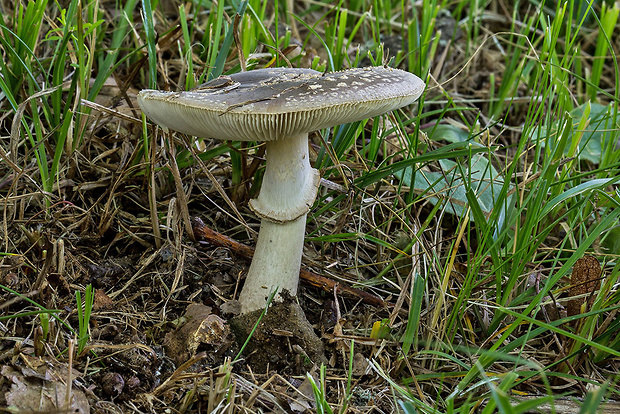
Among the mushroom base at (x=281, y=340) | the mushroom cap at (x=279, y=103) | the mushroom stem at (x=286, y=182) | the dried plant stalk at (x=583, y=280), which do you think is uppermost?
the mushroom cap at (x=279, y=103)

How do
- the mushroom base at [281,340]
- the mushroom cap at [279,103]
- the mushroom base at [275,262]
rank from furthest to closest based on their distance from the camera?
the mushroom base at [275,262] → the mushroom base at [281,340] → the mushroom cap at [279,103]

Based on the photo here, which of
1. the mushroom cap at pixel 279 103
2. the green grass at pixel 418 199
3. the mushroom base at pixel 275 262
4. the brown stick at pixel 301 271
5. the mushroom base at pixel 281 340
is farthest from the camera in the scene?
the brown stick at pixel 301 271

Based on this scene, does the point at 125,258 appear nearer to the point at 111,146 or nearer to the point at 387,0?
the point at 111,146

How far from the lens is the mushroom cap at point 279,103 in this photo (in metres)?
1.93

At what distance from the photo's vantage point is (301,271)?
2771mm

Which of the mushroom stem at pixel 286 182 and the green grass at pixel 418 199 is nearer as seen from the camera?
the green grass at pixel 418 199

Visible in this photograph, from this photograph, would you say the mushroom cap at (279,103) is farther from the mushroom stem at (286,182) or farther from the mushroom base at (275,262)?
the mushroom base at (275,262)

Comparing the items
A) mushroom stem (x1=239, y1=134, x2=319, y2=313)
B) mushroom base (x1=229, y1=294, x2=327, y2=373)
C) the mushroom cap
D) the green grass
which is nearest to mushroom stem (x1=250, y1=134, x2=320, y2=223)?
mushroom stem (x1=239, y1=134, x2=319, y2=313)

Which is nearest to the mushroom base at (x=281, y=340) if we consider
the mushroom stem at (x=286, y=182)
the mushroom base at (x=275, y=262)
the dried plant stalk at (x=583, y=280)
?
the mushroom base at (x=275, y=262)

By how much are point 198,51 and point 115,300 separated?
1976mm

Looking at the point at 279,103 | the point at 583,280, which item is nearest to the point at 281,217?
the point at 279,103

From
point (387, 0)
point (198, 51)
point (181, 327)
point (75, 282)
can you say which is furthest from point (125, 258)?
point (387, 0)

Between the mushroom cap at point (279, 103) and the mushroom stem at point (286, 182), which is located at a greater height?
the mushroom cap at point (279, 103)

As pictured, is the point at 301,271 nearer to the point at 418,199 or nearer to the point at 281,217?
the point at 281,217
